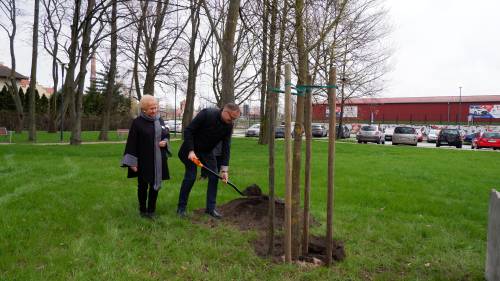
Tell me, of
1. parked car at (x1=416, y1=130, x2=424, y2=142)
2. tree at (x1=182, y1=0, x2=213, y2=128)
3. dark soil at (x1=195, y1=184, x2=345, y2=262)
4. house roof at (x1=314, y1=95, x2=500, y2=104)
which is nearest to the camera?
dark soil at (x1=195, y1=184, x2=345, y2=262)

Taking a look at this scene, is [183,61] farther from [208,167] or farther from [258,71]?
[208,167]

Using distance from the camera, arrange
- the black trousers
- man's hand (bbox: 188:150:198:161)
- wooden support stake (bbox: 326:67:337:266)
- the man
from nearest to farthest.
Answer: wooden support stake (bbox: 326:67:337:266), man's hand (bbox: 188:150:198:161), the man, the black trousers

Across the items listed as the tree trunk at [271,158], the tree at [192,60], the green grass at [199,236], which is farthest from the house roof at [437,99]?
the tree trunk at [271,158]

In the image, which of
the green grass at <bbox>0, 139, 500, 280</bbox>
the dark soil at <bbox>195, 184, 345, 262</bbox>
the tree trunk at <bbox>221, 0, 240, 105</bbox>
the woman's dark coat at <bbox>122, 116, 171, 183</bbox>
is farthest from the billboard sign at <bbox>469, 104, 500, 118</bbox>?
the woman's dark coat at <bbox>122, 116, 171, 183</bbox>

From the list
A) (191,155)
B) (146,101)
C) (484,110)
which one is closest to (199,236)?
(191,155)

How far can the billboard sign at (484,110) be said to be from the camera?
5919 centimetres

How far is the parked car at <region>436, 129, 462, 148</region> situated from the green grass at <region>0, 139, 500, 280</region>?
26.0 m

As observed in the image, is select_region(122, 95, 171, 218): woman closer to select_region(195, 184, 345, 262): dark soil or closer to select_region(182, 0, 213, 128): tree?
select_region(195, 184, 345, 262): dark soil

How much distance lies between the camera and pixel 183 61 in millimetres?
27859

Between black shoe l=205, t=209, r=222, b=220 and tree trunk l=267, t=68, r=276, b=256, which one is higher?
tree trunk l=267, t=68, r=276, b=256

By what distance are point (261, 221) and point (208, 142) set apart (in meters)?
1.20

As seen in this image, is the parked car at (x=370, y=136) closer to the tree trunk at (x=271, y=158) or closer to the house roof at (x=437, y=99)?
the house roof at (x=437, y=99)

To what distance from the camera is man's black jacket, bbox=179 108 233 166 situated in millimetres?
5604

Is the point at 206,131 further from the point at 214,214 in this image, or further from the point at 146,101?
the point at 214,214
